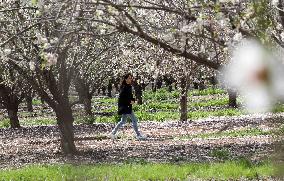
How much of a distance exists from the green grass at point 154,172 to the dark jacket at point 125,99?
6.66 meters

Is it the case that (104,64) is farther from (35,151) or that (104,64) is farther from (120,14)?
(120,14)

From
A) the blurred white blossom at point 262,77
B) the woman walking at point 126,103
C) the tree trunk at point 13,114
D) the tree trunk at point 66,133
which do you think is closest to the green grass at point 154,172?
the tree trunk at point 66,133

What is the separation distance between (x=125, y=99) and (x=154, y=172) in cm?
748

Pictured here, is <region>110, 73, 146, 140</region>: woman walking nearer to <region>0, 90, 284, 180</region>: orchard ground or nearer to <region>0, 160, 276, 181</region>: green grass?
<region>0, 90, 284, 180</region>: orchard ground

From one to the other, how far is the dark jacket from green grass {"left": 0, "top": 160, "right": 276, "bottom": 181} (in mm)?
6663

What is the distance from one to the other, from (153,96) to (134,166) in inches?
1565

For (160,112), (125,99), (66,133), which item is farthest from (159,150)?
(160,112)

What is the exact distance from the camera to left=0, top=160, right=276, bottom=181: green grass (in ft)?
27.0

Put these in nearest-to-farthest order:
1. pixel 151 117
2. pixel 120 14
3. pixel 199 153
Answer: pixel 120 14
pixel 199 153
pixel 151 117

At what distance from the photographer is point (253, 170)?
8.37m

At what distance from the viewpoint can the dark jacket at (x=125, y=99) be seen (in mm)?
15859

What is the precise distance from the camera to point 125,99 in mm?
16016

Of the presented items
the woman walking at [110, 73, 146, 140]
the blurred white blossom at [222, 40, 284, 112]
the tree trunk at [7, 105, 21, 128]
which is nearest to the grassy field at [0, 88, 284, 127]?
the woman walking at [110, 73, 146, 140]

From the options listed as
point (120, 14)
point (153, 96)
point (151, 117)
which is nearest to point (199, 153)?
point (120, 14)
